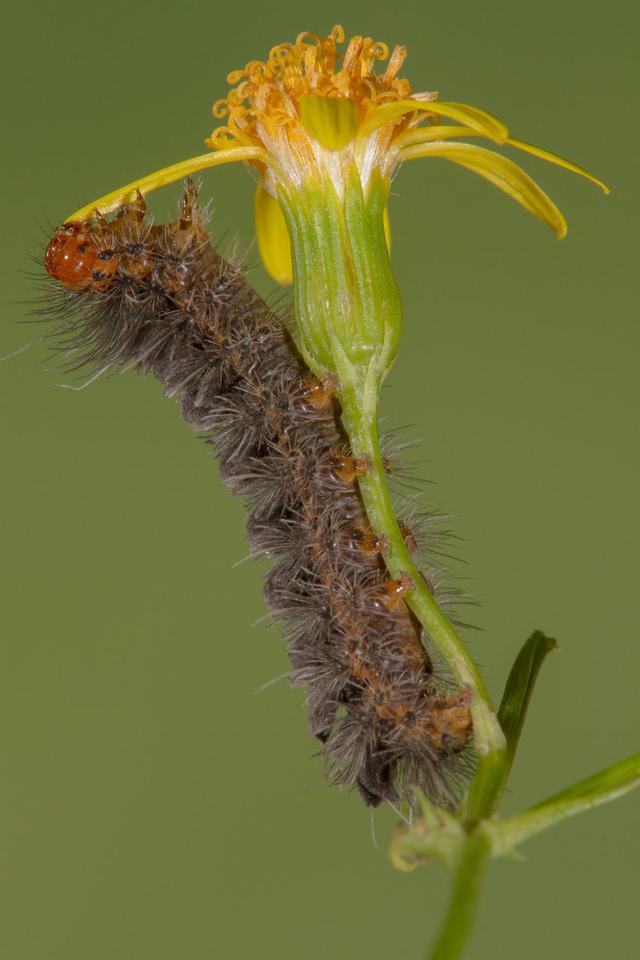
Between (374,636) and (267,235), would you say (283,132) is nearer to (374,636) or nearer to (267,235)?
(267,235)

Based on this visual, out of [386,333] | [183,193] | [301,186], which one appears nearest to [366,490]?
[386,333]

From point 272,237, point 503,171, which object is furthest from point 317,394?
point 503,171

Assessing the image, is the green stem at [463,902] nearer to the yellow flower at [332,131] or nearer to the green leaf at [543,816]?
the green leaf at [543,816]

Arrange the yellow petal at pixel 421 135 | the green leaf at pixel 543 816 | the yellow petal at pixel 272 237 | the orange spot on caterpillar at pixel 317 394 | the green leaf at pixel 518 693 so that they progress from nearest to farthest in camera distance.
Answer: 1. the green leaf at pixel 543 816
2. the green leaf at pixel 518 693
3. the yellow petal at pixel 421 135
4. the orange spot on caterpillar at pixel 317 394
5. the yellow petal at pixel 272 237

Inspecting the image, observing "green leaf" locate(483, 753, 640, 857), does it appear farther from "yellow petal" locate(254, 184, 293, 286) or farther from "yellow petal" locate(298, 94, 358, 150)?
"yellow petal" locate(254, 184, 293, 286)

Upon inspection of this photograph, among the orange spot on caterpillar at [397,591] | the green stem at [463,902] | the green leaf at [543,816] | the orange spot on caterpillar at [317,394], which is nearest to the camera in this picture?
the green stem at [463,902]

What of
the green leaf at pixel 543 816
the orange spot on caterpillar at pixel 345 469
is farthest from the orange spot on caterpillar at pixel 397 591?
the green leaf at pixel 543 816

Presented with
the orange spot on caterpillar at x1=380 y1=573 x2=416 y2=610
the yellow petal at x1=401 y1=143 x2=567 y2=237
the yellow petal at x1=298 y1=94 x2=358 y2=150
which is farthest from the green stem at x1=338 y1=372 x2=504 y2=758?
the yellow petal at x1=401 y1=143 x2=567 y2=237
